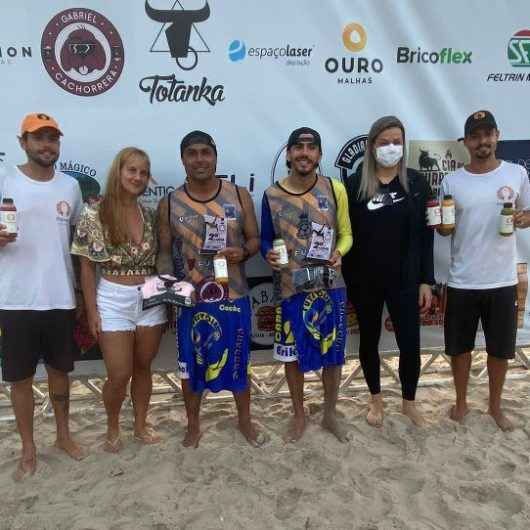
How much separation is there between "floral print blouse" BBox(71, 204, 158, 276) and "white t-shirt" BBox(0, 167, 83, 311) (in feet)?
0.44

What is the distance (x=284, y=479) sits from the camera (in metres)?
2.92

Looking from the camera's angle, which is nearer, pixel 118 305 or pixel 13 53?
pixel 118 305

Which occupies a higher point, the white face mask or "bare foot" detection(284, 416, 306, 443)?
the white face mask

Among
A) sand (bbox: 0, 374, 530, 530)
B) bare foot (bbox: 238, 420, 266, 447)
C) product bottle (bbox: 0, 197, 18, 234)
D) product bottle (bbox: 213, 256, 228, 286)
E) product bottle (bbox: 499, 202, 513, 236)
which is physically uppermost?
product bottle (bbox: 0, 197, 18, 234)

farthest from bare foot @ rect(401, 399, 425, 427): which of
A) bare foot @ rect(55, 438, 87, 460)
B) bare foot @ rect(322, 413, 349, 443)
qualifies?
bare foot @ rect(55, 438, 87, 460)

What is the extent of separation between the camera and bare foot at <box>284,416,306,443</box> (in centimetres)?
332

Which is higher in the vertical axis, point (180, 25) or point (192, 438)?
point (180, 25)

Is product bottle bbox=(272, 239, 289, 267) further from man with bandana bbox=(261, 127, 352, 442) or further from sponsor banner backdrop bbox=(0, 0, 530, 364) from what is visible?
sponsor banner backdrop bbox=(0, 0, 530, 364)

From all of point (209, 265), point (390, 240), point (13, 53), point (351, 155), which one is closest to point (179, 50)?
point (13, 53)

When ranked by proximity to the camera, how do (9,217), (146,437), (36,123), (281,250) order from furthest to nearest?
(146,437)
(281,250)
(36,123)
(9,217)

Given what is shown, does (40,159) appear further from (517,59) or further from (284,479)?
(517,59)

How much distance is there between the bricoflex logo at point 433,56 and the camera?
368cm

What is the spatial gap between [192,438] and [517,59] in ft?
11.6

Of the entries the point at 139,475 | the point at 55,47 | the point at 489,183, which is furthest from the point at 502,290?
the point at 55,47
